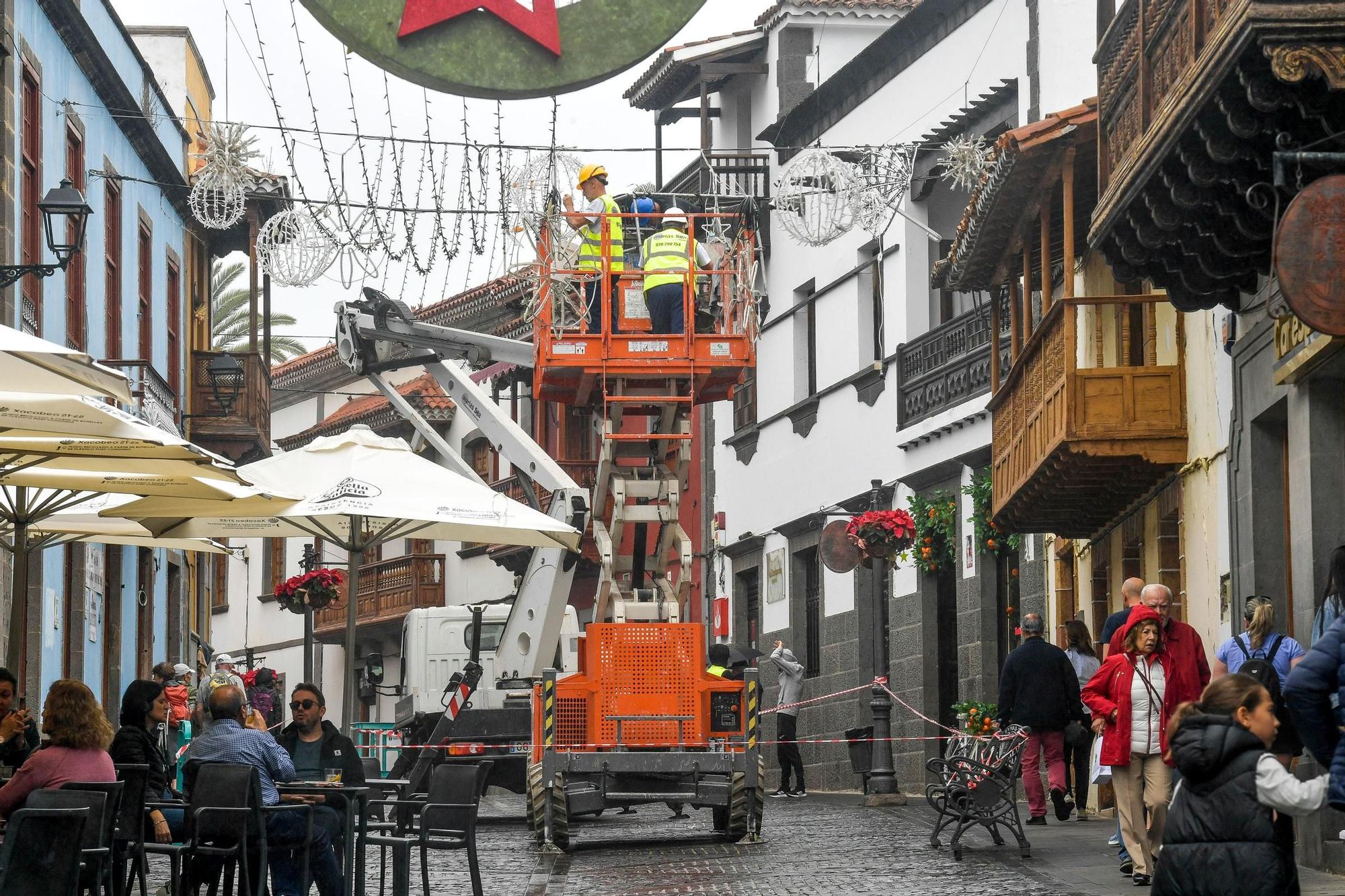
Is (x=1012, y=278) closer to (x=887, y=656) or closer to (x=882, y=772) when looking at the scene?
(x=882, y=772)

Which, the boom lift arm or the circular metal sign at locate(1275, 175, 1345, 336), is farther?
the boom lift arm

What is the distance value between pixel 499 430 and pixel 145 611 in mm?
9643

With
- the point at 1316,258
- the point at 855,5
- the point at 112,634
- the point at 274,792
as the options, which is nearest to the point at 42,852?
the point at 274,792

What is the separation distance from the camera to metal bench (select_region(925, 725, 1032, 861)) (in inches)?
582

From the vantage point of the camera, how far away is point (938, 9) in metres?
27.2

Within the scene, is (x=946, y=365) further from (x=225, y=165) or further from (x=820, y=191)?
(x=225, y=165)

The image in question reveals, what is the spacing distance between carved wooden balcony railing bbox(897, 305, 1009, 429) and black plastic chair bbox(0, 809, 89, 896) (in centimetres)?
1712

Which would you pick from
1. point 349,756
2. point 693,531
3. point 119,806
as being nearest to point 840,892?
point 349,756

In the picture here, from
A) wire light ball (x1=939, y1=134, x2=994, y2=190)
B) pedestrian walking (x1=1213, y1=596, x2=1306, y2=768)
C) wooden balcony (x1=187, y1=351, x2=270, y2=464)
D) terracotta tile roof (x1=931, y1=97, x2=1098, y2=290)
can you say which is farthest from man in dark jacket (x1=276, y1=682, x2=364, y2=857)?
wooden balcony (x1=187, y1=351, x2=270, y2=464)

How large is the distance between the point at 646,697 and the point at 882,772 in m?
5.88

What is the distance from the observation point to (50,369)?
9758mm

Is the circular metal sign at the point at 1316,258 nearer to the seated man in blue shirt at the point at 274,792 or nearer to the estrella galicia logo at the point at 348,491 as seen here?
the seated man in blue shirt at the point at 274,792

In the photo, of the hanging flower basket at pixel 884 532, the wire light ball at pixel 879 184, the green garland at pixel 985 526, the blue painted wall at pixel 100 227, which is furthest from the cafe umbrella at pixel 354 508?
the green garland at pixel 985 526

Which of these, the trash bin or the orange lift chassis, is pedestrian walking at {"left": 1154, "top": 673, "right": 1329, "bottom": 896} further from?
the trash bin
